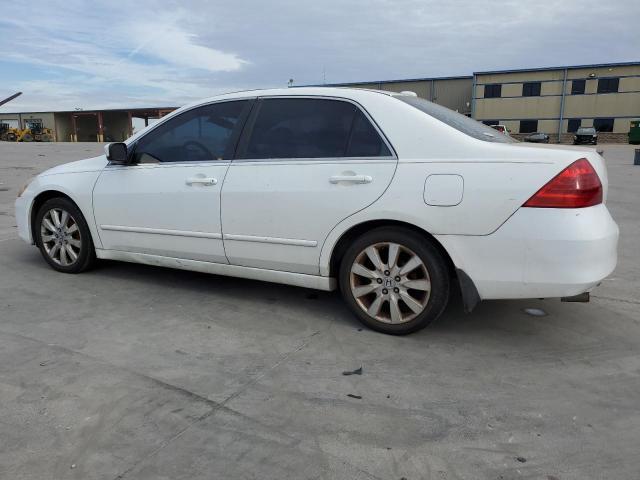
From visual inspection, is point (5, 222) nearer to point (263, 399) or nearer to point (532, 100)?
point (263, 399)

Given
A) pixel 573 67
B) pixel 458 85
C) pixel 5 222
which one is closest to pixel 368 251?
pixel 5 222

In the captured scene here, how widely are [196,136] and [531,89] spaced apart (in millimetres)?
50311

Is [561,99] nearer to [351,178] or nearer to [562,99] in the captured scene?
[562,99]

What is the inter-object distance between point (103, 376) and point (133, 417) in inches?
20.0

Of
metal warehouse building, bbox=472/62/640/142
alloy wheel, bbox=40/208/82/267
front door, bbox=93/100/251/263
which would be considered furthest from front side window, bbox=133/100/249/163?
metal warehouse building, bbox=472/62/640/142

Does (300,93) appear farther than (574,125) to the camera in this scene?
No

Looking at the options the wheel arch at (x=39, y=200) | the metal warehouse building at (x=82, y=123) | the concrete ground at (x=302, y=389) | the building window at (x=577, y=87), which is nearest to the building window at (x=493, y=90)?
the building window at (x=577, y=87)

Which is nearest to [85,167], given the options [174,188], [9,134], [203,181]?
[174,188]

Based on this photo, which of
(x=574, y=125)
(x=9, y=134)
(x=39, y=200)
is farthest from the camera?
(x=9, y=134)

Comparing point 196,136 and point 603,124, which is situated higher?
point 603,124

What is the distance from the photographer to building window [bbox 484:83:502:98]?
49297 millimetres

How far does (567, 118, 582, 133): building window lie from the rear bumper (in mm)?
49945

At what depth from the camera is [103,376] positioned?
114 inches

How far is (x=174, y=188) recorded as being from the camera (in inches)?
161
